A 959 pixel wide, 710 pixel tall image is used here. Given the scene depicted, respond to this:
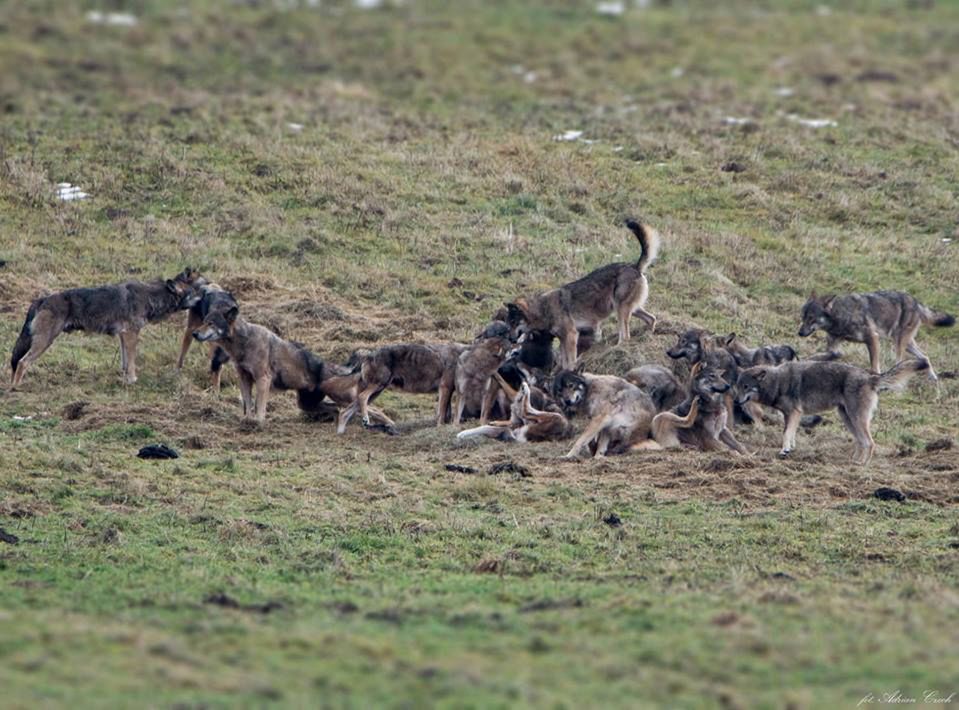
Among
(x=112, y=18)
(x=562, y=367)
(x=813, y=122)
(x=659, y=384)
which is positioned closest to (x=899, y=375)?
(x=659, y=384)

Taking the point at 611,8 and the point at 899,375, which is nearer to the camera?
the point at 899,375

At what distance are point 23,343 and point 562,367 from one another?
7.27 metres

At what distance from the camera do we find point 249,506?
658 inches

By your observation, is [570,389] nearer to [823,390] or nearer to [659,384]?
[659,384]

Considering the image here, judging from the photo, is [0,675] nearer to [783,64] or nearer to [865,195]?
[865,195]

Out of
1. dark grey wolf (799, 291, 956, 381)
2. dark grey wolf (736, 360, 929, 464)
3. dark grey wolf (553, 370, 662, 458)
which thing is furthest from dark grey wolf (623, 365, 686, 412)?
dark grey wolf (799, 291, 956, 381)

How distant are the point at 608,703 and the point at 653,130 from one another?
26614 millimetres

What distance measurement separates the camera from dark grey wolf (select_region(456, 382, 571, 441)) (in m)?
20.2

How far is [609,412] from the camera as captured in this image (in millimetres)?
19500

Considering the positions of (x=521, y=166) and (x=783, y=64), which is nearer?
(x=521, y=166)

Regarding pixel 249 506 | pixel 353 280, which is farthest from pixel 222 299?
pixel 249 506

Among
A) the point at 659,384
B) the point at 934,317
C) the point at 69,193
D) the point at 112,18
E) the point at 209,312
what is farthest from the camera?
the point at 112,18

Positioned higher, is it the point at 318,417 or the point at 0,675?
the point at 0,675

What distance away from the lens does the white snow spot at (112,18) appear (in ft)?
180
